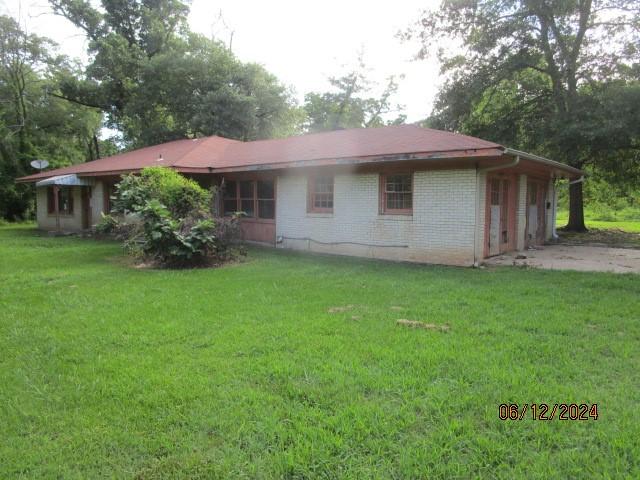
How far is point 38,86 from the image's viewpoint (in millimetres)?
29109

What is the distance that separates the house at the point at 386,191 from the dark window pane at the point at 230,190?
0.23 feet

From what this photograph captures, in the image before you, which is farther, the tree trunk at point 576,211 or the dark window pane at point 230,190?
the tree trunk at point 576,211

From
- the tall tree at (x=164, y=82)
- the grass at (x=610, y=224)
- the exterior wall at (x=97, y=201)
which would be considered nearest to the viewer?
the exterior wall at (x=97, y=201)

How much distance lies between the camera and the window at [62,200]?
19297mm

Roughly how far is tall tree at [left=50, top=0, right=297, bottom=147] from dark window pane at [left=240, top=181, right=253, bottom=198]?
33.7ft

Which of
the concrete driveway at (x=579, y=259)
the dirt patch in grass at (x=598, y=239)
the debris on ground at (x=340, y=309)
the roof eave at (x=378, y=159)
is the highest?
the roof eave at (x=378, y=159)

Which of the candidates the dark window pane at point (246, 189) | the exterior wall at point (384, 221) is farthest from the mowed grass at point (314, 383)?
the dark window pane at point (246, 189)

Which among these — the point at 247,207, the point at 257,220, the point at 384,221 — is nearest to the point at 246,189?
the point at 247,207

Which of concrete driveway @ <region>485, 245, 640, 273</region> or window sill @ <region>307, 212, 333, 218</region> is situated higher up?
window sill @ <region>307, 212, 333, 218</region>

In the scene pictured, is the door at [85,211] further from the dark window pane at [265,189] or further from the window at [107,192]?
the dark window pane at [265,189]

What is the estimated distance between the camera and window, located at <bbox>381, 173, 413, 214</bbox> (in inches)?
417

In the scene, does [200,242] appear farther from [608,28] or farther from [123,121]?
[123,121]

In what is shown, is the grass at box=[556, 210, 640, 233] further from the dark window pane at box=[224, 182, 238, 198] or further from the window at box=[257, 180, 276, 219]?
the dark window pane at box=[224, 182, 238, 198]

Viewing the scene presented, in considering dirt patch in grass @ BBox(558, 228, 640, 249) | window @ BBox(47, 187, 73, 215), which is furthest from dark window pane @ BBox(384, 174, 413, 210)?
window @ BBox(47, 187, 73, 215)
